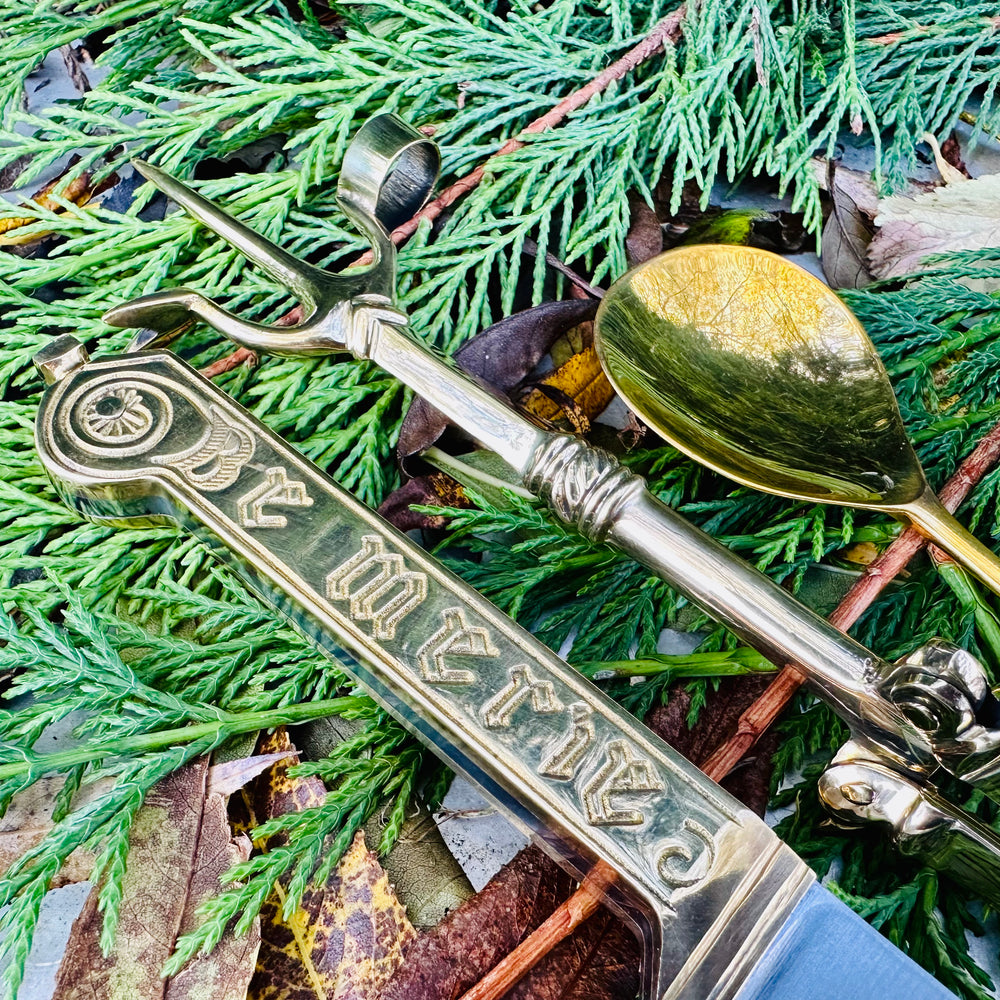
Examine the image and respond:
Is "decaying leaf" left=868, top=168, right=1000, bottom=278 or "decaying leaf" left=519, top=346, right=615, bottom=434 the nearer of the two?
"decaying leaf" left=519, top=346, right=615, bottom=434

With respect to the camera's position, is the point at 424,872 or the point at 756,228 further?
the point at 756,228

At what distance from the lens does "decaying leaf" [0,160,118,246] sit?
1205mm

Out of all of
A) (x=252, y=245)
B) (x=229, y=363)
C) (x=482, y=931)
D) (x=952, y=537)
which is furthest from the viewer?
(x=229, y=363)

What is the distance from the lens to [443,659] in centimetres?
79

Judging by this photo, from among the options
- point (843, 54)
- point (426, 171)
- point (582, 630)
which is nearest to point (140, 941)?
point (582, 630)

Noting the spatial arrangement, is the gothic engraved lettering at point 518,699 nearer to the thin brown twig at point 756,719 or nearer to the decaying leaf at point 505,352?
the thin brown twig at point 756,719

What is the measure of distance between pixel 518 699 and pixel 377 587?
0.16m

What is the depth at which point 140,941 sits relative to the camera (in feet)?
2.63

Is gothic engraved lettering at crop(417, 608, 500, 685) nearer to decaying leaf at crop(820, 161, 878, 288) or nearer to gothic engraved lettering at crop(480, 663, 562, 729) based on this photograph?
gothic engraved lettering at crop(480, 663, 562, 729)

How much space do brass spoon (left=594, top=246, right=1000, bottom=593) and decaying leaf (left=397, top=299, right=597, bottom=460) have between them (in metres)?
0.10

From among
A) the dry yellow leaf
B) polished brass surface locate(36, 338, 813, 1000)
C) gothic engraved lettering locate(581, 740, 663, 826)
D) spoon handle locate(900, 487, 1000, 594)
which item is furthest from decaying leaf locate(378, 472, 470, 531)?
the dry yellow leaf

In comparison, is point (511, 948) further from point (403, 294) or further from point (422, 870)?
point (403, 294)

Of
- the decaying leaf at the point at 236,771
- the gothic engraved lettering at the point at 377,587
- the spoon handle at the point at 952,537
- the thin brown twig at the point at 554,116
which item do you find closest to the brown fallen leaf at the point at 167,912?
the decaying leaf at the point at 236,771

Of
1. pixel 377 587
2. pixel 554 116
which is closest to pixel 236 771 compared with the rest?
pixel 377 587
